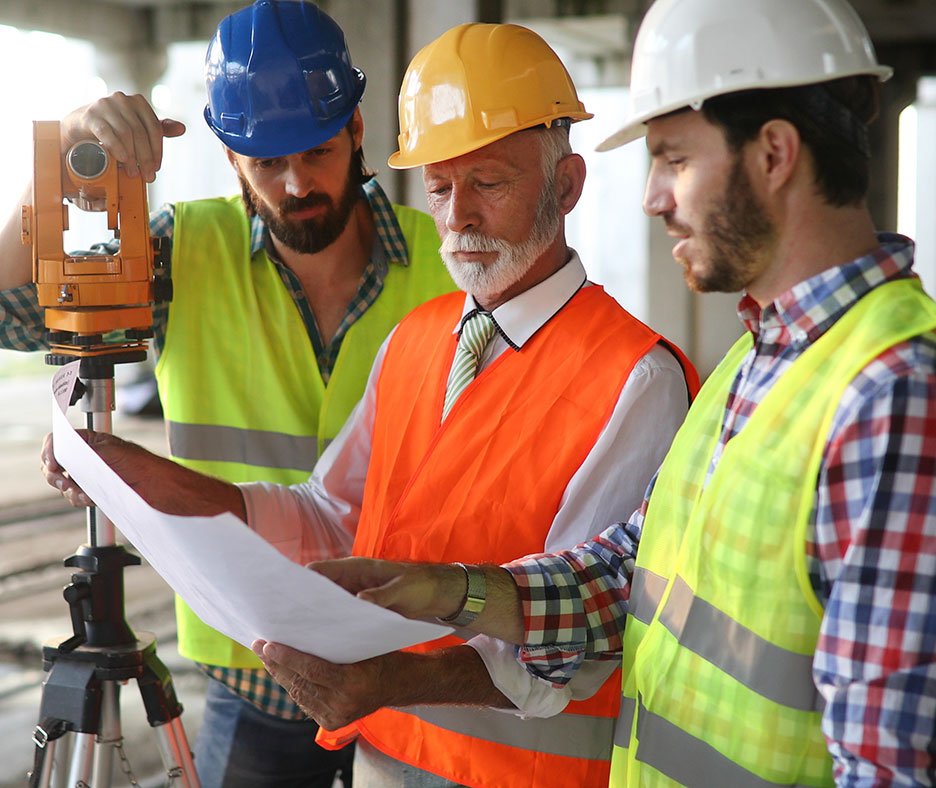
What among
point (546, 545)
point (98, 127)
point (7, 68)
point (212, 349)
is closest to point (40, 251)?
point (98, 127)

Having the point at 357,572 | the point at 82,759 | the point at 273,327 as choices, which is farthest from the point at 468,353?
the point at 82,759

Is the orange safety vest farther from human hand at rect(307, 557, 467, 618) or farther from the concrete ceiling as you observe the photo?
the concrete ceiling

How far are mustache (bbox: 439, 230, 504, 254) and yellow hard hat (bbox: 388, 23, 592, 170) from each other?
143mm

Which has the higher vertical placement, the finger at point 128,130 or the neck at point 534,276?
the finger at point 128,130

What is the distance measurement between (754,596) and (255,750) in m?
1.52

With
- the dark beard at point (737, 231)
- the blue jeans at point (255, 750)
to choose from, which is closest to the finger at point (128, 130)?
the dark beard at point (737, 231)

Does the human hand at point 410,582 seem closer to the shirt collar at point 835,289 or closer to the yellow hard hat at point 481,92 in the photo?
the shirt collar at point 835,289

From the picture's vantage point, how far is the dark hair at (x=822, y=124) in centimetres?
113

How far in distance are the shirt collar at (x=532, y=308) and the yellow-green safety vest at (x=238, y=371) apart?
1.73 feet

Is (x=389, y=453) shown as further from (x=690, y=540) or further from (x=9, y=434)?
(x=9, y=434)

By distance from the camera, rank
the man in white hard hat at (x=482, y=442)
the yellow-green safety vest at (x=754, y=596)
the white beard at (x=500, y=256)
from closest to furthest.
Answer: the yellow-green safety vest at (x=754, y=596) < the man in white hard hat at (x=482, y=442) < the white beard at (x=500, y=256)

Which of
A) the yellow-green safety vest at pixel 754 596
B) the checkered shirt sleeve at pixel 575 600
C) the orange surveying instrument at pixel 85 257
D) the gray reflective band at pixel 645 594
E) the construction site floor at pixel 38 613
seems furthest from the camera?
the construction site floor at pixel 38 613

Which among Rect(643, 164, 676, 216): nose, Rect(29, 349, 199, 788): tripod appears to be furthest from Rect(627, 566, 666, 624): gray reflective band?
Rect(29, 349, 199, 788): tripod

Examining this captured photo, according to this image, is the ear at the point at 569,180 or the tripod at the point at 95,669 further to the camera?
the ear at the point at 569,180
